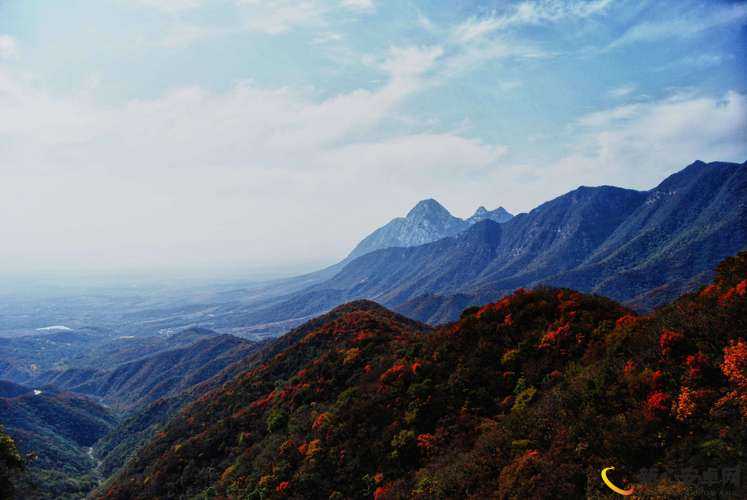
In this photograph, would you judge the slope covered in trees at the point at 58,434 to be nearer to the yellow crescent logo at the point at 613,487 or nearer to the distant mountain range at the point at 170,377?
the distant mountain range at the point at 170,377

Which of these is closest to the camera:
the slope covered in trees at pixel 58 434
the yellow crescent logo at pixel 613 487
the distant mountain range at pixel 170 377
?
the yellow crescent logo at pixel 613 487

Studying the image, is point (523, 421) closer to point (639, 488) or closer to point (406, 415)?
point (639, 488)

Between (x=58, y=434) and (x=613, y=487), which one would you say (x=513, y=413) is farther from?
(x=58, y=434)

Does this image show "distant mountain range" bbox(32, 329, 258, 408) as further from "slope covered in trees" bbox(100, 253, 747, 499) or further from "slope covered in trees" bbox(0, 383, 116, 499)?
"slope covered in trees" bbox(100, 253, 747, 499)

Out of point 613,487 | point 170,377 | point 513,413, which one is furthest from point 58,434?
point 613,487

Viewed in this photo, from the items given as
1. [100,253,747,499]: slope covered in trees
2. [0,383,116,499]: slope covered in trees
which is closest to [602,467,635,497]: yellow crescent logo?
[100,253,747,499]: slope covered in trees

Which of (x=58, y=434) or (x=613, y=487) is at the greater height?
(x=613, y=487)

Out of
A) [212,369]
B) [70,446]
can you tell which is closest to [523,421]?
[70,446]

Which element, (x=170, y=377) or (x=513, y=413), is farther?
(x=170, y=377)

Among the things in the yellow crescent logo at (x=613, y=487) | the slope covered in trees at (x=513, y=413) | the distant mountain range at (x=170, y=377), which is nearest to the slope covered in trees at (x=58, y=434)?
the distant mountain range at (x=170, y=377)
